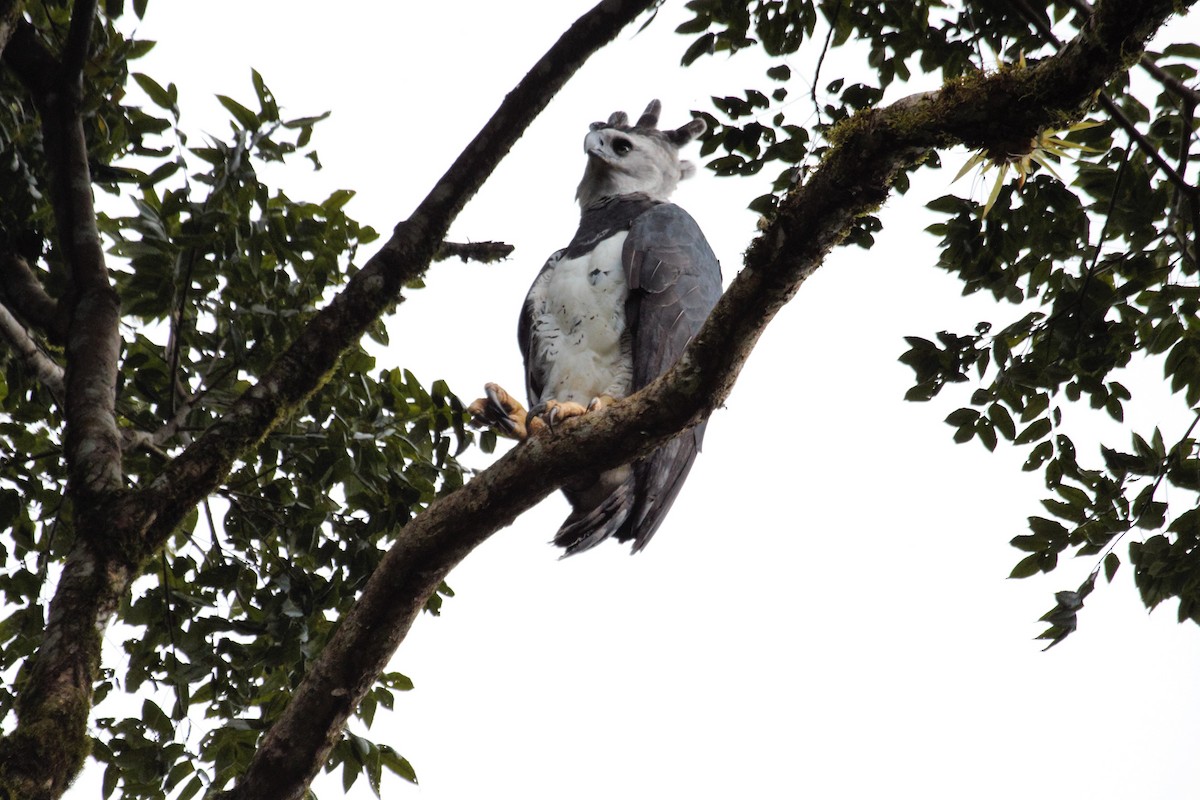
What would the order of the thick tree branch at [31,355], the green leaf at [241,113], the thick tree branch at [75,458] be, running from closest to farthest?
the thick tree branch at [75,458] → the thick tree branch at [31,355] → the green leaf at [241,113]

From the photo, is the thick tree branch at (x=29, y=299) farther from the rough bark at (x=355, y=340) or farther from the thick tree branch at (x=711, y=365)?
the thick tree branch at (x=711, y=365)

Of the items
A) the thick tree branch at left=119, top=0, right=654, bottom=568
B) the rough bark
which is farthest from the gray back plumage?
the thick tree branch at left=119, top=0, right=654, bottom=568

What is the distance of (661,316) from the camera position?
3.16 metres

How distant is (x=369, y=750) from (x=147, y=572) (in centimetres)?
86

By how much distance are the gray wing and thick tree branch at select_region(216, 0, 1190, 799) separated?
2.31 ft

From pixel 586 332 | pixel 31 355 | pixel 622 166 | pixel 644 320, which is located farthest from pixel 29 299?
pixel 622 166

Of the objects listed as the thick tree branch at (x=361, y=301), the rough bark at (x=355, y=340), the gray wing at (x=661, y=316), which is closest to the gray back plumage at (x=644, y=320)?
the gray wing at (x=661, y=316)

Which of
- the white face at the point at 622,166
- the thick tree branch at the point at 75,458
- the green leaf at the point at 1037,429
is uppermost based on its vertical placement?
the white face at the point at 622,166

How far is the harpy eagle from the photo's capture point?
2855mm

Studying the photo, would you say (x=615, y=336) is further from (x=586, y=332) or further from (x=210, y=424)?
(x=210, y=424)

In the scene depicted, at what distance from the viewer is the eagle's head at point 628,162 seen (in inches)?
165

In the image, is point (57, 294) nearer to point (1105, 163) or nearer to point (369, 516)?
point (369, 516)

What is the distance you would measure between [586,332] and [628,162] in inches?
48.0

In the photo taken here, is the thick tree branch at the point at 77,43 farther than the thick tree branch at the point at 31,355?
Yes
